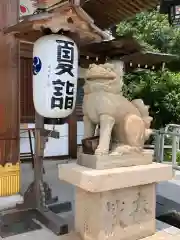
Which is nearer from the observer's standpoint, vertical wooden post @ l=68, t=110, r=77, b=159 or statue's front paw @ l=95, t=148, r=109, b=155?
statue's front paw @ l=95, t=148, r=109, b=155

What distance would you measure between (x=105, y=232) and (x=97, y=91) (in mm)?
1442

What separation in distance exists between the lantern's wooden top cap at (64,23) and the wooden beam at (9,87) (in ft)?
3.89

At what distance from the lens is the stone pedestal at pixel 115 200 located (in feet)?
9.22

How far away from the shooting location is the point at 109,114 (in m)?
3.04

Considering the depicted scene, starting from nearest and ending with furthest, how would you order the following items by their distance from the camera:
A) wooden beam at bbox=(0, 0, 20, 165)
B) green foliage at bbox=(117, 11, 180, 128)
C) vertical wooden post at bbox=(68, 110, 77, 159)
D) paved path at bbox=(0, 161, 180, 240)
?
1. paved path at bbox=(0, 161, 180, 240)
2. wooden beam at bbox=(0, 0, 20, 165)
3. vertical wooden post at bbox=(68, 110, 77, 159)
4. green foliage at bbox=(117, 11, 180, 128)

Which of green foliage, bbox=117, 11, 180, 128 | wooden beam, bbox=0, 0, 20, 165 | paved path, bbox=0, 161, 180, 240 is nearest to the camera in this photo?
paved path, bbox=0, 161, 180, 240

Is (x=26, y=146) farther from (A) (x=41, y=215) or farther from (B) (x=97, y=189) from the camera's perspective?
(B) (x=97, y=189)

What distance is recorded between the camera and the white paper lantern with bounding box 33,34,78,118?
10.2 ft

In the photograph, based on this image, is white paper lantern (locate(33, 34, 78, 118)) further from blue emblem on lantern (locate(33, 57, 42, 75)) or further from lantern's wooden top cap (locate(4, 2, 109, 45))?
lantern's wooden top cap (locate(4, 2, 109, 45))

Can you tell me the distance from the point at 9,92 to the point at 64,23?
1879 millimetres

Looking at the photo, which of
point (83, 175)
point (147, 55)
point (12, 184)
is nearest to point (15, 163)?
point (12, 184)

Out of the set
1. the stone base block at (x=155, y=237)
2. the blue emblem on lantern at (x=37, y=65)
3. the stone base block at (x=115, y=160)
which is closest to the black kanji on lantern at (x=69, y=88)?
the blue emblem on lantern at (x=37, y=65)

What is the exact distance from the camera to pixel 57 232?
10.9 ft

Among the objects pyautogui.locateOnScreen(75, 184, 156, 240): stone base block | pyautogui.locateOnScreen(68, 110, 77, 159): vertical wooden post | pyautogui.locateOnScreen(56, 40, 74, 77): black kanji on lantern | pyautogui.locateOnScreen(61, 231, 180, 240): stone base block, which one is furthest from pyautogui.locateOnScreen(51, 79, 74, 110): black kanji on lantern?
pyautogui.locateOnScreen(68, 110, 77, 159): vertical wooden post
